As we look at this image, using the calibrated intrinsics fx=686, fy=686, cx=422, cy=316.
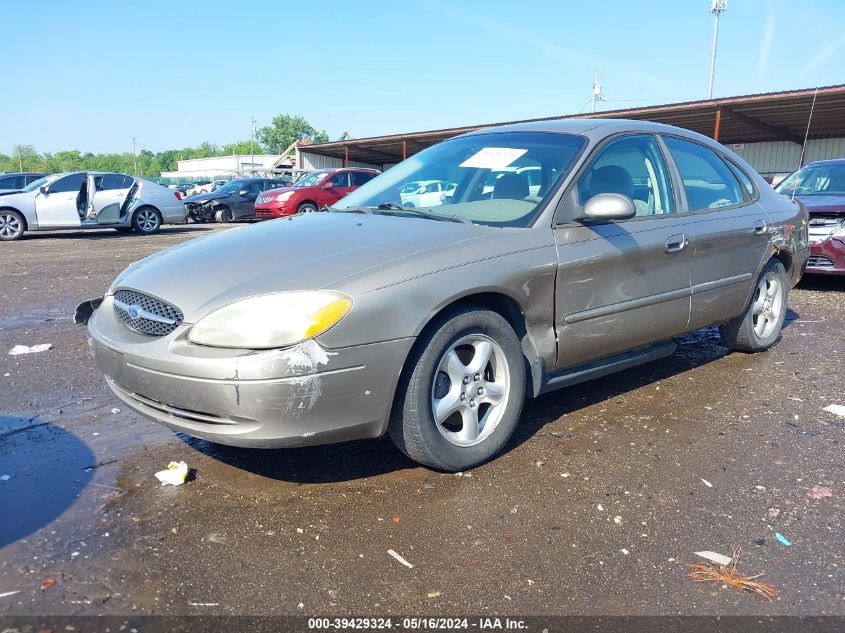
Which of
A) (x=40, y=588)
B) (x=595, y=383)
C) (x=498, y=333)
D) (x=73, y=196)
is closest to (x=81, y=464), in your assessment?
(x=40, y=588)

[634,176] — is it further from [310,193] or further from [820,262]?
[310,193]

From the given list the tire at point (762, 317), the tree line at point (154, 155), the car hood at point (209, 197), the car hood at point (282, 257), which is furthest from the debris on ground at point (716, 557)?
the tree line at point (154, 155)

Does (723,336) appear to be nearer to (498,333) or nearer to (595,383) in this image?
(595,383)

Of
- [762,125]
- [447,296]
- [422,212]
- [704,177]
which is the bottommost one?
[447,296]

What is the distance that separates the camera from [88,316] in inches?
140

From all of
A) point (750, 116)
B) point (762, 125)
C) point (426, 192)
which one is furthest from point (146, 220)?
point (762, 125)

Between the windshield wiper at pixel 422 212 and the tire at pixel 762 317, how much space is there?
8.33 feet

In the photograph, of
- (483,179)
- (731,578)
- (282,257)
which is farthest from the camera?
(483,179)

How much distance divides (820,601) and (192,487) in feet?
8.09

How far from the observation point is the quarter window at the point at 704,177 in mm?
4344

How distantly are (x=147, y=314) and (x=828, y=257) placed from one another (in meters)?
7.20

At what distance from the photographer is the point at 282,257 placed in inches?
120

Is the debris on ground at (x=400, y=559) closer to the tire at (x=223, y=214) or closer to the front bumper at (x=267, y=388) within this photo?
the front bumper at (x=267, y=388)

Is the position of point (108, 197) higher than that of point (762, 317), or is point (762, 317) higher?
point (108, 197)
